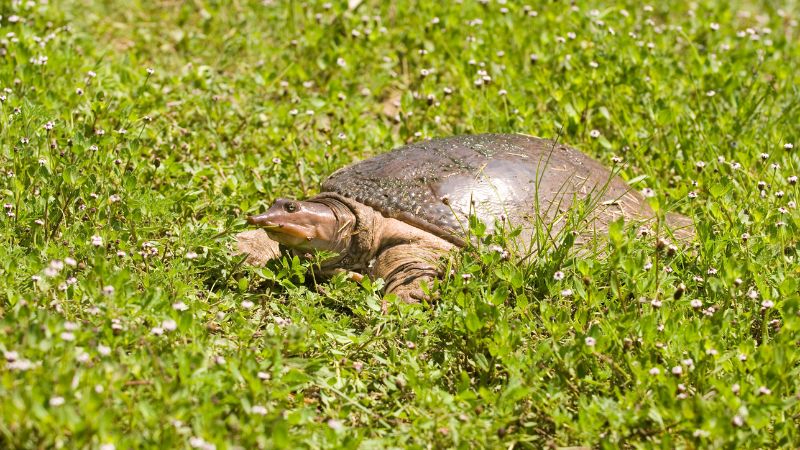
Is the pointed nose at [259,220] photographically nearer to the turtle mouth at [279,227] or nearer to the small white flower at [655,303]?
the turtle mouth at [279,227]

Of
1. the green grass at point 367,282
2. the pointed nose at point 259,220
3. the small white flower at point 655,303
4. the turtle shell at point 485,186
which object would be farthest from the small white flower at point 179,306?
the small white flower at point 655,303

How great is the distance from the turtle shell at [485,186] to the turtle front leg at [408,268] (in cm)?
11

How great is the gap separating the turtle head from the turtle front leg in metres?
0.28

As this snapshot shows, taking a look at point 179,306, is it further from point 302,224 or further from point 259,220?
point 302,224

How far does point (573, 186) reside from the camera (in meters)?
4.66

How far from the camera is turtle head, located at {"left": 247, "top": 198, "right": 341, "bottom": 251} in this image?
15.0 ft

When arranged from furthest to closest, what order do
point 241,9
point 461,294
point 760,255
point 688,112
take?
point 241,9 < point 688,112 < point 760,255 < point 461,294

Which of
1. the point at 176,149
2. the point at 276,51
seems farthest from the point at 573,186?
the point at 276,51

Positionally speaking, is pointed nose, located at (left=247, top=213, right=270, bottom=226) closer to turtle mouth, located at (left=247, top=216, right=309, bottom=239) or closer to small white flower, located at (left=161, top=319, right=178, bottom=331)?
turtle mouth, located at (left=247, top=216, right=309, bottom=239)

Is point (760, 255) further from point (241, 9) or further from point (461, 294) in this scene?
point (241, 9)

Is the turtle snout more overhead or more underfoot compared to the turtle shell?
more underfoot

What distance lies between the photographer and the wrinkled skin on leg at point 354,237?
4.44m

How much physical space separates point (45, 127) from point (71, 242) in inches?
27.7

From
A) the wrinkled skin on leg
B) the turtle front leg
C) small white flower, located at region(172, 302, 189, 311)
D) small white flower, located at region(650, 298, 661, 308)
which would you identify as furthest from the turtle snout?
small white flower, located at region(650, 298, 661, 308)
